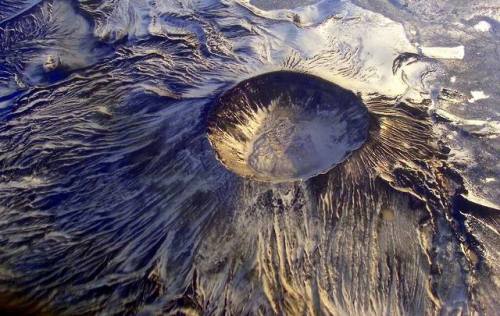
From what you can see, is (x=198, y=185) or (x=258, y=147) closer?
(x=198, y=185)

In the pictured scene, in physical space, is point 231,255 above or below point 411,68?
below

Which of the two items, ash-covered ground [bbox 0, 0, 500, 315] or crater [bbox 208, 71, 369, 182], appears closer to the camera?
ash-covered ground [bbox 0, 0, 500, 315]

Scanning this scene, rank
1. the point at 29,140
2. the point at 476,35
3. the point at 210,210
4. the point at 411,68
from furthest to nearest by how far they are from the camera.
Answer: the point at 476,35 → the point at 411,68 → the point at 29,140 → the point at 210,210

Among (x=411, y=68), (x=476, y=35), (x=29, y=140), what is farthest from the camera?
(x=476, y=35)

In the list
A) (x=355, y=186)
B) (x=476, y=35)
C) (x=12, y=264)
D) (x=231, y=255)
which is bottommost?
(x=12, y=264)

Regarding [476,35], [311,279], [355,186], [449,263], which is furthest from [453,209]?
[476,35]

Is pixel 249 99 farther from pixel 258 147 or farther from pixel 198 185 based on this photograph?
pixel 198 185

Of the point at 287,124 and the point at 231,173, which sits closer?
the point at 231,173

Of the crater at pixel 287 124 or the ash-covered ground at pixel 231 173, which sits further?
the crater at pixel 287 124
